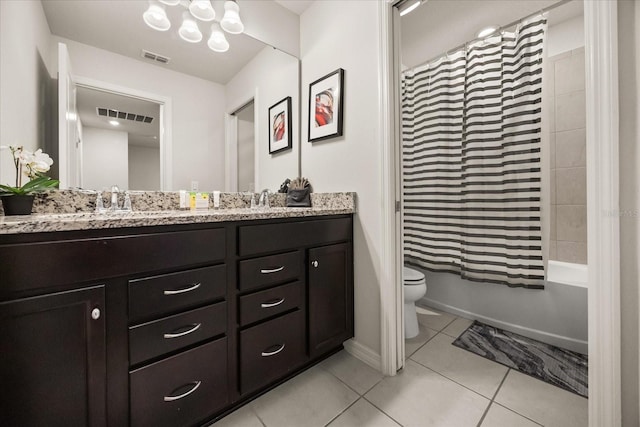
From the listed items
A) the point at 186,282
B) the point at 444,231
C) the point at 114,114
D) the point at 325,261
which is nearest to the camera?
the point at 186,282

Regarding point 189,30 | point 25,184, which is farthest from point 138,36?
point 25,184

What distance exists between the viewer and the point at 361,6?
1.50 metres

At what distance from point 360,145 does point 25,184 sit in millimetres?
1515

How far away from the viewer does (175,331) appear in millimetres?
912

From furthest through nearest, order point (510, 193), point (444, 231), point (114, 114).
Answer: point (444, 231) → point (510, 193) → point (114, 114)

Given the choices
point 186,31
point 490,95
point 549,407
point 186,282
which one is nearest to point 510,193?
point 490,95

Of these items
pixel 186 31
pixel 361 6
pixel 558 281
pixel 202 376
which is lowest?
pixel 202 376

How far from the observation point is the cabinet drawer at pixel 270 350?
43.3 inches

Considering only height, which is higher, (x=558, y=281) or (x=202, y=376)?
(x=558, y=281)

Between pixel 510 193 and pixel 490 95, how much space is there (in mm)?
732

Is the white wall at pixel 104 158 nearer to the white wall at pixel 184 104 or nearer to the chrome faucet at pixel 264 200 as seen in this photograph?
the white wall at pixel 184 104

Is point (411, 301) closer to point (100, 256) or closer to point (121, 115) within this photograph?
point (100, 256)

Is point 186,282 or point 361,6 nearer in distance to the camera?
point 186,282

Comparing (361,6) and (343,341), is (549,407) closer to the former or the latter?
(343,341)
